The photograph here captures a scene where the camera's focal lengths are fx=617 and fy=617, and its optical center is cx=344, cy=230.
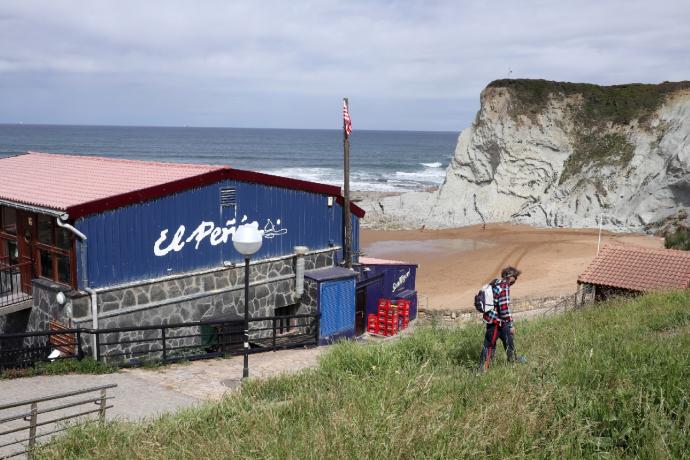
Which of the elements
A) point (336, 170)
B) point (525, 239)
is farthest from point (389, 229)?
point (336, 170)

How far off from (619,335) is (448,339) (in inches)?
116

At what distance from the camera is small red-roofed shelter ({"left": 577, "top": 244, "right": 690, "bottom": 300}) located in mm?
17156

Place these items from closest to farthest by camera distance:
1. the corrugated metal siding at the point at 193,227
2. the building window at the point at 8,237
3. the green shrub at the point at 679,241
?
the corrugated metal siding at the point at 193,227 < the building window at the point at 8,237 < the green shrub at the point at 679,241

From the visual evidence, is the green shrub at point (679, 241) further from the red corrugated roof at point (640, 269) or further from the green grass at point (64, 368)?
the green grass at point (64, 368)

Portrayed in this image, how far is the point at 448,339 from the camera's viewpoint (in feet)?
37.1

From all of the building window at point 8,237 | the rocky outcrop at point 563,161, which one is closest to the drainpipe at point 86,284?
the building window at point 8,237

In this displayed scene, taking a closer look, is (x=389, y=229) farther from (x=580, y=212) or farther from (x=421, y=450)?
(x=421, y=450)

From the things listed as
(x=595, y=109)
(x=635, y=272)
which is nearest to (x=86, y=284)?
A: (x=635, y=272)

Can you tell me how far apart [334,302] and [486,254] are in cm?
1919

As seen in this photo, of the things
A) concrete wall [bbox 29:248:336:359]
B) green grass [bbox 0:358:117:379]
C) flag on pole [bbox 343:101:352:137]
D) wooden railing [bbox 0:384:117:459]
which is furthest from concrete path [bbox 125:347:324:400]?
flag on pole [bbox 343:101:352:137]

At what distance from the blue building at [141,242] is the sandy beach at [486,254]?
7.97 meters

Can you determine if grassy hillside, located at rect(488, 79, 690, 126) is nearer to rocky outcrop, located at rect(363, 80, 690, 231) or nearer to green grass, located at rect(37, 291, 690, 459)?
rocky outcrop, located at rect(363, 80, 690, 231)

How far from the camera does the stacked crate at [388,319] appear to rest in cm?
1953

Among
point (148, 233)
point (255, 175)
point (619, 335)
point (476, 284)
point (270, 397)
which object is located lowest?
point (476, 284)
